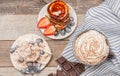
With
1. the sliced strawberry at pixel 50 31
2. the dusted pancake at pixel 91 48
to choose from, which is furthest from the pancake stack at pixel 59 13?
the dusted pancake at pixel 91 48

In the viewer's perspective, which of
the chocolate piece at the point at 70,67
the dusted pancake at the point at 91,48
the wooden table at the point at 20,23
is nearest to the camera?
the dusted pancake at the point at 91,48

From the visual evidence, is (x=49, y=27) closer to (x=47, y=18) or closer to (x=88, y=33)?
(x=47, y=18)

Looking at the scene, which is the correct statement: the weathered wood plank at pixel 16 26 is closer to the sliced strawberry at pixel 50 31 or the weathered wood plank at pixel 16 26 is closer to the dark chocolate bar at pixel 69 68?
the sliced strawberry at pixel 50 31

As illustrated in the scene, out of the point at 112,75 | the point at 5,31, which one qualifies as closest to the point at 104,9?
the point at 112,75

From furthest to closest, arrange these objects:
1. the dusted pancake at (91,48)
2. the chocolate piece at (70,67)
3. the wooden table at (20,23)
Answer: the wooden table at (20,23), the chocolate piece at (70,67), the dusted pancake at (91,48)

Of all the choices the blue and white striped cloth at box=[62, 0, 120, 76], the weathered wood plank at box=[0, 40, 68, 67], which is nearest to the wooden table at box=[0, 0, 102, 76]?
the weathered wood plank at box=[0, 40, 68, 67]

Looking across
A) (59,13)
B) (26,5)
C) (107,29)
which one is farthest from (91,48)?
(26,5)

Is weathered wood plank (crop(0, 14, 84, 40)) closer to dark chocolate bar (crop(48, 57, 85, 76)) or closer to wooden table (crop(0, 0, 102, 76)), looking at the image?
wooden table (crop(0, 0, 102, 76))
